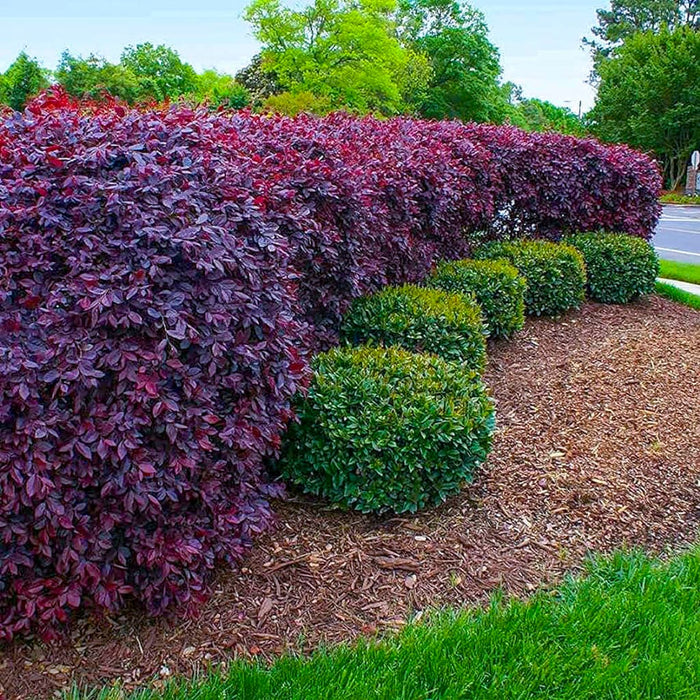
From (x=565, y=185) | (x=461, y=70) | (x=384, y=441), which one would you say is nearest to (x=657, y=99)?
(x=461, y=70)

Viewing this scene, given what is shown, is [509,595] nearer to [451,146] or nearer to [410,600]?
[410,600]

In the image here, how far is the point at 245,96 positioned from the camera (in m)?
31.0

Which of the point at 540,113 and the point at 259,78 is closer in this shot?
the point at 259,78

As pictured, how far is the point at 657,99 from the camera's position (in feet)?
113

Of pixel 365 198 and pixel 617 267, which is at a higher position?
pixel 365 198

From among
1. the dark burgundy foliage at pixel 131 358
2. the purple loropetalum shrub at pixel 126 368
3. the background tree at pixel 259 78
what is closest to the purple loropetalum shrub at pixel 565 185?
the dark burgundy foliage at pixel 131 358

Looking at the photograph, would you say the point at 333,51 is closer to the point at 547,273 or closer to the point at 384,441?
the point at 547,273

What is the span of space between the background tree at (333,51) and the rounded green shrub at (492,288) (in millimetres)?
27178

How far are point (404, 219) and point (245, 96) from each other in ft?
94.1

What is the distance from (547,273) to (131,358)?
456cm

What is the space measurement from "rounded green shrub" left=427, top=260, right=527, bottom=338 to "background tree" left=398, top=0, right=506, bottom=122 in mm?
37002

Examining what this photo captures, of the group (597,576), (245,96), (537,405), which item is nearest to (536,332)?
(537,405)

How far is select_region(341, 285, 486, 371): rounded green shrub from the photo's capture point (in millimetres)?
4000

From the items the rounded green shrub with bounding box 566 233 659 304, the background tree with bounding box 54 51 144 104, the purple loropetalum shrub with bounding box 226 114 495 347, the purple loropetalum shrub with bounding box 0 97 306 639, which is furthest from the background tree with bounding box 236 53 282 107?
the purple loropetalum shrub with bounding box 0 97 306 639
